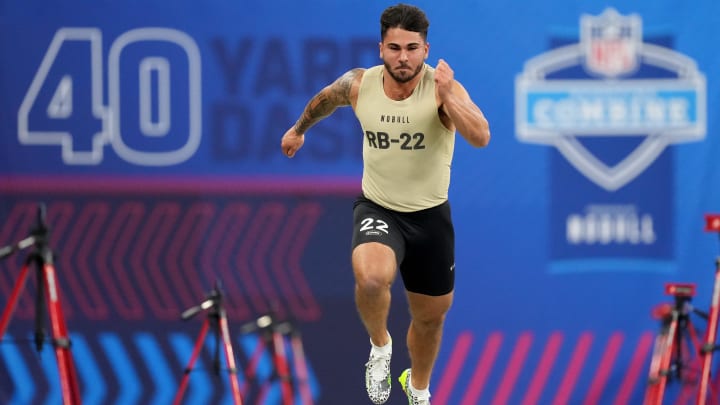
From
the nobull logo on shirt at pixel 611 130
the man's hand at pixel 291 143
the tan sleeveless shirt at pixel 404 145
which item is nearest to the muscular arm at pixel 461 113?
the tan sleeveless shirt at pixel 404 145

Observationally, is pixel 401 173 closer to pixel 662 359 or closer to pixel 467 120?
pixel 467 120

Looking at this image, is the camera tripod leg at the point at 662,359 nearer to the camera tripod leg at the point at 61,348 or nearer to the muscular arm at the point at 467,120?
the muscular arm at the point at 467,120

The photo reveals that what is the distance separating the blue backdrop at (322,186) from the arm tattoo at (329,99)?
3731 millimetres

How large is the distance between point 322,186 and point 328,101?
3889 millimetres

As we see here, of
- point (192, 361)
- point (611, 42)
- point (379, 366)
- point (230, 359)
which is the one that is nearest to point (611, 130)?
point (611, 42)

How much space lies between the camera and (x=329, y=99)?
699 centimetres

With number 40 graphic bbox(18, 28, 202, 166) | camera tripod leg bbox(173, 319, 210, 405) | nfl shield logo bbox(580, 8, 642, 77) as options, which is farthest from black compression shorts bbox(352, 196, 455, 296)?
nfl shield logo bbox(580, 8, 642, 77)

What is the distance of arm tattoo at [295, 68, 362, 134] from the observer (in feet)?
22.7

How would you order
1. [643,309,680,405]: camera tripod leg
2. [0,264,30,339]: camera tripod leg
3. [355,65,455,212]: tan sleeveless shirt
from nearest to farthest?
1. [355,65,455,212]: tan sleeveless shirt
2. [0,264,30,339]: camera tripod leg
3. [643,309,680,405]: camera tripod leg

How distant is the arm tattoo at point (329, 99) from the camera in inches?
272

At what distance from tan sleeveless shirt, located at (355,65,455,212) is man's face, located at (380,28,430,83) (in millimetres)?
182

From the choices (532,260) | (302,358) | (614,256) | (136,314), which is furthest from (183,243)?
(614,256)

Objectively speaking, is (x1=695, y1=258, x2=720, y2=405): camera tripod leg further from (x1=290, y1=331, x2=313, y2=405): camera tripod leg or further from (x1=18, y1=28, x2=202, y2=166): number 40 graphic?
(x1=18, y1=28, x2=202, y2=166): number 40 graphic

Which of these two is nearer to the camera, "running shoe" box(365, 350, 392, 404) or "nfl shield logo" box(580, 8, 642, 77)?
"running shoe" box(365, 350, 392, 404)
